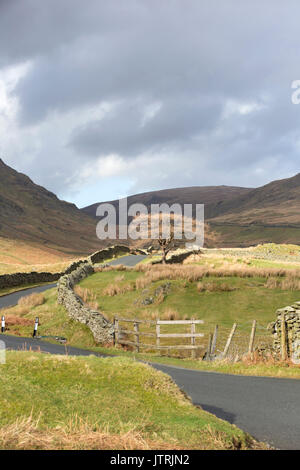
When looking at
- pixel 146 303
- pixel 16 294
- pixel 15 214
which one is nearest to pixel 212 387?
pixel 146 303

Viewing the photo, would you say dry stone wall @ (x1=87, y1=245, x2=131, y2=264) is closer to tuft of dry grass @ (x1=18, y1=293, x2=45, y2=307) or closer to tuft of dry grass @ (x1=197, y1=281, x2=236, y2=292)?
tuft of dry grass @ (x1=18, y1=293, x2=45, y2=307)

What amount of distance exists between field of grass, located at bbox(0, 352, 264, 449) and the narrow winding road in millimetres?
1815

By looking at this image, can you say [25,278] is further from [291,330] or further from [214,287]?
[291,330]

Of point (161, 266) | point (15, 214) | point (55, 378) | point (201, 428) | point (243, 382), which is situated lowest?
point (243, 382)

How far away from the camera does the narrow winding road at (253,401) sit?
8.65m

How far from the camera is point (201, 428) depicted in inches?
255

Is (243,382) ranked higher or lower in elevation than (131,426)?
lower

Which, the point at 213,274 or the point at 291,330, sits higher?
the point at 213,274

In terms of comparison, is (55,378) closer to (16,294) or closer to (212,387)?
(212,387)

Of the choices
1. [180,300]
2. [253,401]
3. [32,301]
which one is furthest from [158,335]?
[32,301]

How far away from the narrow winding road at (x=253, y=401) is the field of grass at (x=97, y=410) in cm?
181

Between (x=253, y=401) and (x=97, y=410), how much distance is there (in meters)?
6.26

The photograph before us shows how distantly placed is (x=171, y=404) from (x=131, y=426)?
5.26 ft

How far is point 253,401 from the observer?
454 inches
